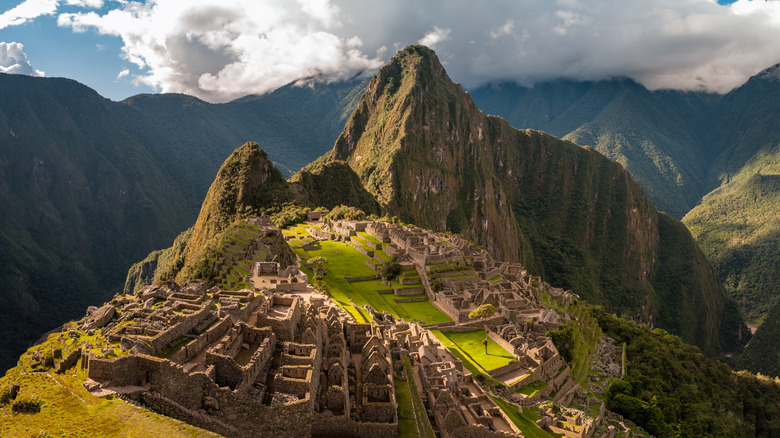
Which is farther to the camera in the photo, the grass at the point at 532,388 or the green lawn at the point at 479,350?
the green lawn at the point at 479,350

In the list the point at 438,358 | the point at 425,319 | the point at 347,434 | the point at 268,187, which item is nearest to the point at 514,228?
the point at 268,187

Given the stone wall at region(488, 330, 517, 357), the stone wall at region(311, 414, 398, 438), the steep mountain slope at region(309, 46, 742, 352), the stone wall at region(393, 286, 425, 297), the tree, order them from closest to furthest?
the stone wall at region(311, 414, 398, 438), the stone wall at region(488, 330, 517, 357), the tree, the stone wall at region(393, 286, 425, 297), the steep mountain slope at region(309, 46, 742, 352)

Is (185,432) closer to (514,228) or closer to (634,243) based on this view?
(514,228)

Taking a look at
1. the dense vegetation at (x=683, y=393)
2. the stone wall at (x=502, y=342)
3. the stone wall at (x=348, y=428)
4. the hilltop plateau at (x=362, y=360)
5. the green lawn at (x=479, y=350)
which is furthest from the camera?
the dense vegetation at (x=683, y=393)

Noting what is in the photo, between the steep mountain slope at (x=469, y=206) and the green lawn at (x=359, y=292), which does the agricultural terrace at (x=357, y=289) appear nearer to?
the green lawn at (x=359, y=292)

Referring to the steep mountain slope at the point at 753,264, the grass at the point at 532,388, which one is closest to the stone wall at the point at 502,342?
the grass at the point at 532,388

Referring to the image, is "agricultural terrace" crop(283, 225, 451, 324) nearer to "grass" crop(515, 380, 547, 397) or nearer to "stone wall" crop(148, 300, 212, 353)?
"grass" crop(515, 380, 547, 397)

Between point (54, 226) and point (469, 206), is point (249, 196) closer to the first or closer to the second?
point (54, 226)

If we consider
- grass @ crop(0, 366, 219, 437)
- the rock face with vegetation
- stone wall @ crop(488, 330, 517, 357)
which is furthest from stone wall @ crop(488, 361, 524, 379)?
the rock face with vegetation
